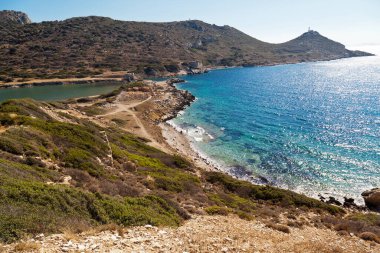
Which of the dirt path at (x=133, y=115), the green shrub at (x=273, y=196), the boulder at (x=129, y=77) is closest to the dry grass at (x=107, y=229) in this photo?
the green shrub at (x=273, y=196)

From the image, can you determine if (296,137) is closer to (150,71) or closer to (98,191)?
(98,191)

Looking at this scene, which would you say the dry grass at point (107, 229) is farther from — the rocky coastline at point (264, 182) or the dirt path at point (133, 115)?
the dirt path at point (133, 115)

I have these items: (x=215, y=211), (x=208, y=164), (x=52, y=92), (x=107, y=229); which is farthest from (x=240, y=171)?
(x=52, y=92)

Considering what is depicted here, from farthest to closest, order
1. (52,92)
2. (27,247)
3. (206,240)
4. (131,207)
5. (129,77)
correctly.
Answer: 1. (129,77)
2. (52,92)
3. (131,207)
4. (206,240)
5. (27,247)

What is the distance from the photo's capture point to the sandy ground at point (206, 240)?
11.0 meters

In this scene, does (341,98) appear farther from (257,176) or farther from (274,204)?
(274,204)

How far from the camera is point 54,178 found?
1869 cm

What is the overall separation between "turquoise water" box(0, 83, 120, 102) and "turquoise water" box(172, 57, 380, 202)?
45.8 meters

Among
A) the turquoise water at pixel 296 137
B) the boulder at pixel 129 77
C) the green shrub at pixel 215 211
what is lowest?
the turquoise water at pixel 296 137

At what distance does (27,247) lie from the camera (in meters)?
10.1

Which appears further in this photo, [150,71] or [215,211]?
[150,71]

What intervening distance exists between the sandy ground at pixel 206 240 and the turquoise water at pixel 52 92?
9849 centimetres

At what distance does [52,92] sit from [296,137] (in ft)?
321

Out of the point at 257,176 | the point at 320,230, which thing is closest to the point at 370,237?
the point at 320,230
